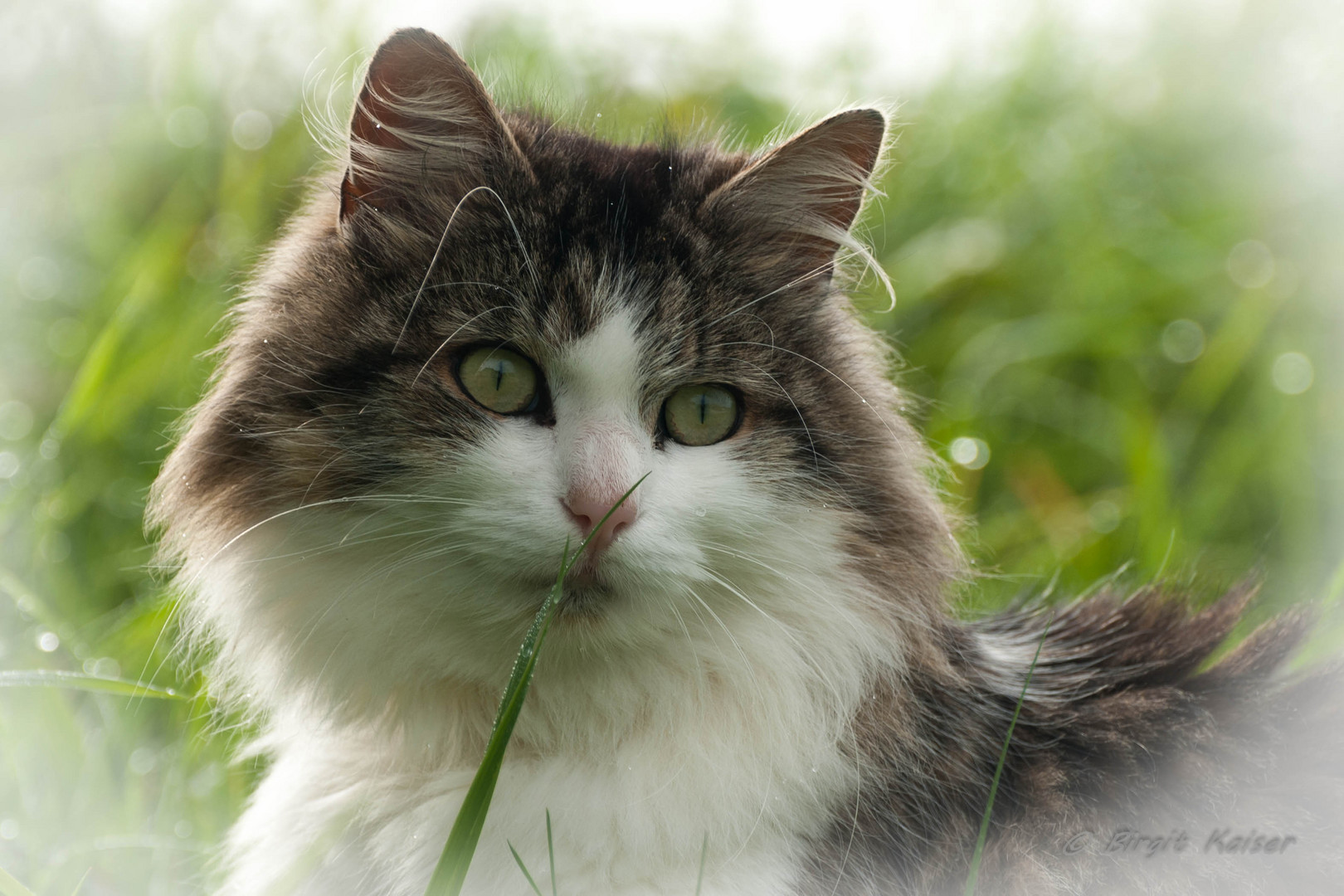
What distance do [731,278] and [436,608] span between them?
667 mm

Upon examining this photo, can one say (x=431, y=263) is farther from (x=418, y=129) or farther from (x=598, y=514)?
(x=598, y=514)

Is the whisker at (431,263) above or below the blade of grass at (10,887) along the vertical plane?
above

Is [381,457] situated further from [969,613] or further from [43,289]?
[43,289]

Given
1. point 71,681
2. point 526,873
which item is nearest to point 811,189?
point 526,873

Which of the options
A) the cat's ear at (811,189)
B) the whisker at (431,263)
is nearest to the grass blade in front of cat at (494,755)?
the whisker at (431,263)

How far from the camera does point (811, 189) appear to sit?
5.60 ft

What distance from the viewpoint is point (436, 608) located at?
1386mm

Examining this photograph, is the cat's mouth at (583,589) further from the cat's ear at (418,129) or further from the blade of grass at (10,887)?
the blade of grass at (10,887)

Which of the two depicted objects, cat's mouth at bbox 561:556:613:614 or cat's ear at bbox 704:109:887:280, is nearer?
cat's mouth at bbox 561:556:613:614

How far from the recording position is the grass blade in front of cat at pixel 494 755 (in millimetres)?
1227

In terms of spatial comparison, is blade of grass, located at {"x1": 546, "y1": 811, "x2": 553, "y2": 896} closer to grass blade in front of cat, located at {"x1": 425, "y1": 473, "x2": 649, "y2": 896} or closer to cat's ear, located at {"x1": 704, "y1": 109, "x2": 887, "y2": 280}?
grass blade in front of cat, located at {"x1": 425, "y1": 473, "x2": 649, "y2": 896}

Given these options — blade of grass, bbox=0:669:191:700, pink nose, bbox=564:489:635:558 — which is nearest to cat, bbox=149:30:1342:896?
pink nose, bbox=564:489:635:558

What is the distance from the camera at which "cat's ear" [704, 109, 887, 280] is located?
1612mm

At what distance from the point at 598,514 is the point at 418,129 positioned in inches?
28.9
